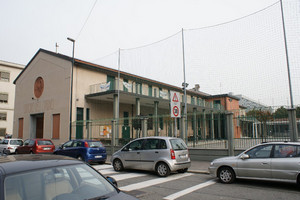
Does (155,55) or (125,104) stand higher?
(155,55)

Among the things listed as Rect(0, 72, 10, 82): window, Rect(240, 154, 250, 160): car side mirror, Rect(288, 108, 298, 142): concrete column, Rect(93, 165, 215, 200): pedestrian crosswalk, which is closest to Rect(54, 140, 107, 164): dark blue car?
Rect(93, 165, 215, 200): pedestrian crosswalk

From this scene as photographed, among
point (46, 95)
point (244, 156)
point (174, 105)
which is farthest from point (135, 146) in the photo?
point (46, 95)

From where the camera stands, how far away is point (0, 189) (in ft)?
8.43

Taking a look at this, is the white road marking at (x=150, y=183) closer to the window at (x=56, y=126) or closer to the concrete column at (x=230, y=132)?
the concrete column at (x=230, y=132)

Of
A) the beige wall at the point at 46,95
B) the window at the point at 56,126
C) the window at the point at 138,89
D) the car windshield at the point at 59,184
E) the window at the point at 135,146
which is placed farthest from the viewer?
the window at the point at 56,126

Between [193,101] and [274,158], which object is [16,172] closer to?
[274,158]

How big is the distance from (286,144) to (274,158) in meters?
0.56

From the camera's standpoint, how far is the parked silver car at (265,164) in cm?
680

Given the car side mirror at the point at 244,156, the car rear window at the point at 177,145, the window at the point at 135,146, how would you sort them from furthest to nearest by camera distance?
1. the window at the point at 135,146
2. the car rear window at the point at 177,145
3. the car side mirror at the point at 244,156

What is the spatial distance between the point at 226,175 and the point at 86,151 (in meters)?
7.54

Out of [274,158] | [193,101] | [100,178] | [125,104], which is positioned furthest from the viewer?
[193,101]

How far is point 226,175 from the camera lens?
26.2ft

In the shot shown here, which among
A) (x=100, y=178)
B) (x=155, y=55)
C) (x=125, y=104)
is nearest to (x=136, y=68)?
(x=155, y=55)

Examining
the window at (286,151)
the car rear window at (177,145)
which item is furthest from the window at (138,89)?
the window at (286,151)
